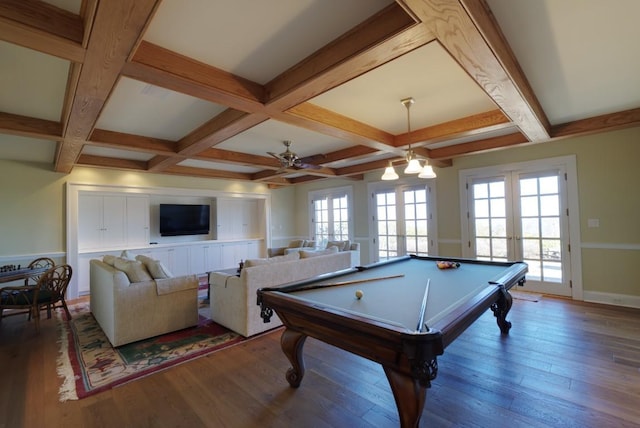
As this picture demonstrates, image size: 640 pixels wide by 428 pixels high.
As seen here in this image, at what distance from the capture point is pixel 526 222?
4707 millimetres

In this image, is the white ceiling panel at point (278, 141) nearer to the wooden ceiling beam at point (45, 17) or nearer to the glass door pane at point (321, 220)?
the wooden ceiling beam at point (45, 17)

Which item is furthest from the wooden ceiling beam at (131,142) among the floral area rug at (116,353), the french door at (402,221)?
the french door at (402,221)

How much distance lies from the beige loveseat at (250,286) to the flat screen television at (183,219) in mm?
3386

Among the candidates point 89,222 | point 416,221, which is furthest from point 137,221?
point 416,221

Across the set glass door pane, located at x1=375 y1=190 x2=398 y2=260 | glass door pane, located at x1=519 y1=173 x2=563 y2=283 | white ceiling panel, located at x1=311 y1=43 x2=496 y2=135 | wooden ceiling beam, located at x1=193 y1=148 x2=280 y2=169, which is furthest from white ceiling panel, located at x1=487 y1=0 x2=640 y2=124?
wooden ceiling beam, located at x1=193 y1=148 x2=280 y2=169

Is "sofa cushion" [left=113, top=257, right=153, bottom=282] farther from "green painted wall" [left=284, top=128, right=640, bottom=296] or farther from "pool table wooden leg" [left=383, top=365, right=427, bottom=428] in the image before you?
"green painted wall" [left=284, top=128, right=640, bottom=296]

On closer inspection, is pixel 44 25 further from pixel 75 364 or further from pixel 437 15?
pixel 75 364

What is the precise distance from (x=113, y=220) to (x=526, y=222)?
761cm

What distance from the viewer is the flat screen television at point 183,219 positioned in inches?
254

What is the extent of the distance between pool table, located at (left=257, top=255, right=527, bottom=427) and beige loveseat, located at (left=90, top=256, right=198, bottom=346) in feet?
5.73

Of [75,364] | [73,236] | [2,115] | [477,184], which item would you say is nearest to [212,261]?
[73,236]

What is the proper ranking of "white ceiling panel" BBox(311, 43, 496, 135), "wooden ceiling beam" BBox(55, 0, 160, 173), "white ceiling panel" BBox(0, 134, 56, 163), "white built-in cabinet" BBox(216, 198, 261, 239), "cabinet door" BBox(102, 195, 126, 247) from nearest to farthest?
"wooden ceiling beam" BBox(55, 0, 160, 173) → "white ceiling panel" BBox(311, 43, 496, 135) → "white ceiling panel" BBox(0, 134, 56, 163) → "cabinet door" BBox(102, 195, 126, 247) → "white built-in cabinet" BBox(216, 198, 261, 239)

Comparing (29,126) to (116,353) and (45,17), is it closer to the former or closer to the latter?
(45,17)

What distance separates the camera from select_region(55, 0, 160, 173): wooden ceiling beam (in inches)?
51.1
